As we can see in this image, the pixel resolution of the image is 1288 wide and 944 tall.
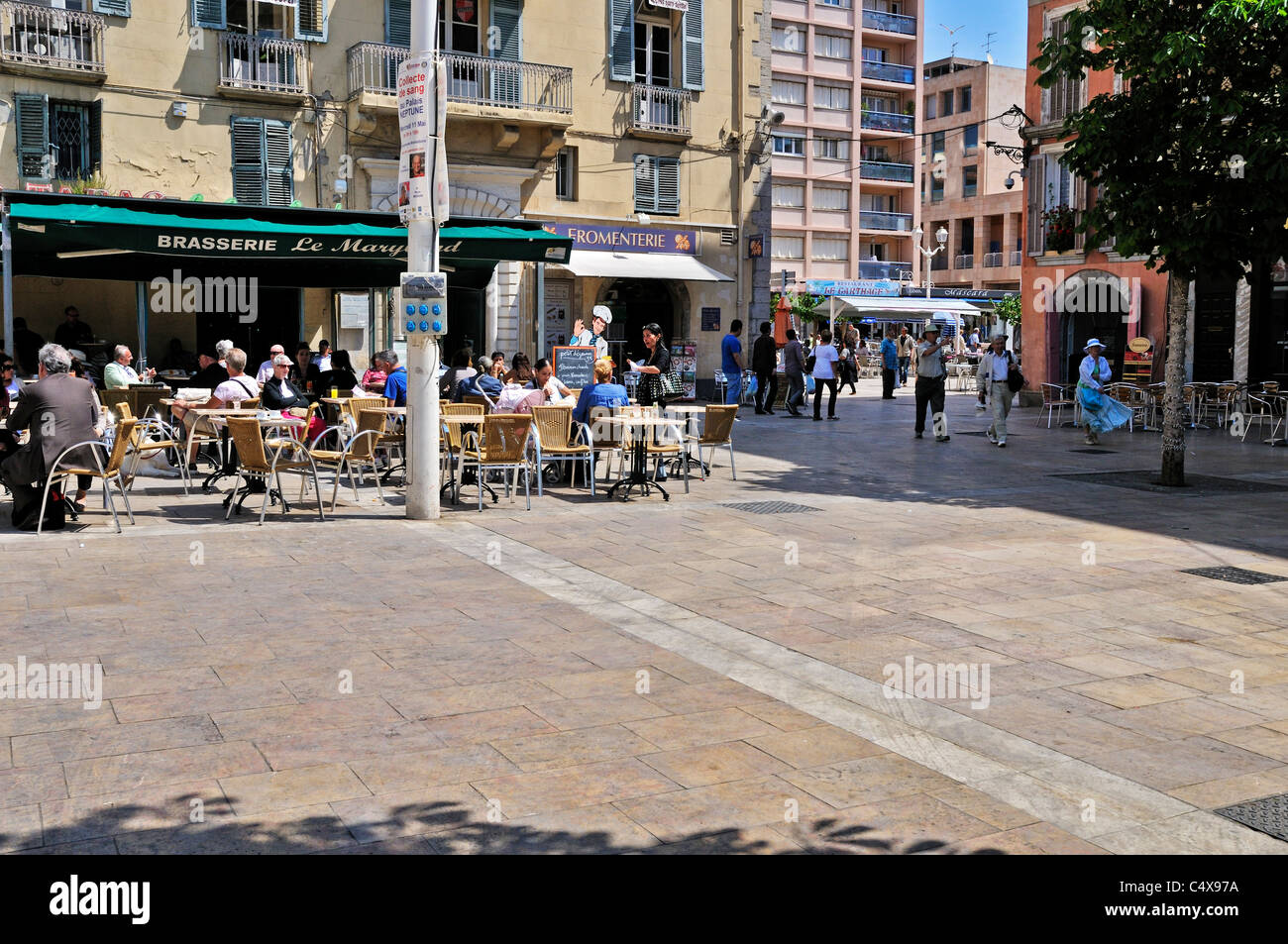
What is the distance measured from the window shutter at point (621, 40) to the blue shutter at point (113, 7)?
31.8ft

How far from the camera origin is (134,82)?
2162cm

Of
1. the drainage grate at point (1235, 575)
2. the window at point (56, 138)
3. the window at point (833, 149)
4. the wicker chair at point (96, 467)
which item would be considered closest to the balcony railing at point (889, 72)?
the window at point (833, 149)

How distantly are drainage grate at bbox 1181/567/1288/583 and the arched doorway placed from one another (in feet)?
66.0

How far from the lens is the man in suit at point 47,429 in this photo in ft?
30.7

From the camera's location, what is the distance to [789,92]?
58.0 m

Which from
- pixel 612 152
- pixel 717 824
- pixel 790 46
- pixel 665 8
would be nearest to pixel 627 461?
pixel 717 824

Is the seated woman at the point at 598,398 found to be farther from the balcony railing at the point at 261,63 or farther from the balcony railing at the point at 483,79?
the balcony railing at the point at 261,63

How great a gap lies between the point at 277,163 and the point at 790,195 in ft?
127

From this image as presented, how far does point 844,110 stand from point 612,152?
35.6m

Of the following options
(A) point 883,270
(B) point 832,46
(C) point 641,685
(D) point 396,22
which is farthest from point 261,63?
(A) point 883,270

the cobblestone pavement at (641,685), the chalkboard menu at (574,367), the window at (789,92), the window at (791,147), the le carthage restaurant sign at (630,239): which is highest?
the window at (789,92)

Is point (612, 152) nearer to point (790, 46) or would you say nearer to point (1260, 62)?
point (1260, 62)

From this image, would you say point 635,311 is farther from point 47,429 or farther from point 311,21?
point 47,429

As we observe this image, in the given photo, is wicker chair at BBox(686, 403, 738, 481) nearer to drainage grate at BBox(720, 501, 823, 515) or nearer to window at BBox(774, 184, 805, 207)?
drainage grate at BBox(720, 501, 823, 515)
